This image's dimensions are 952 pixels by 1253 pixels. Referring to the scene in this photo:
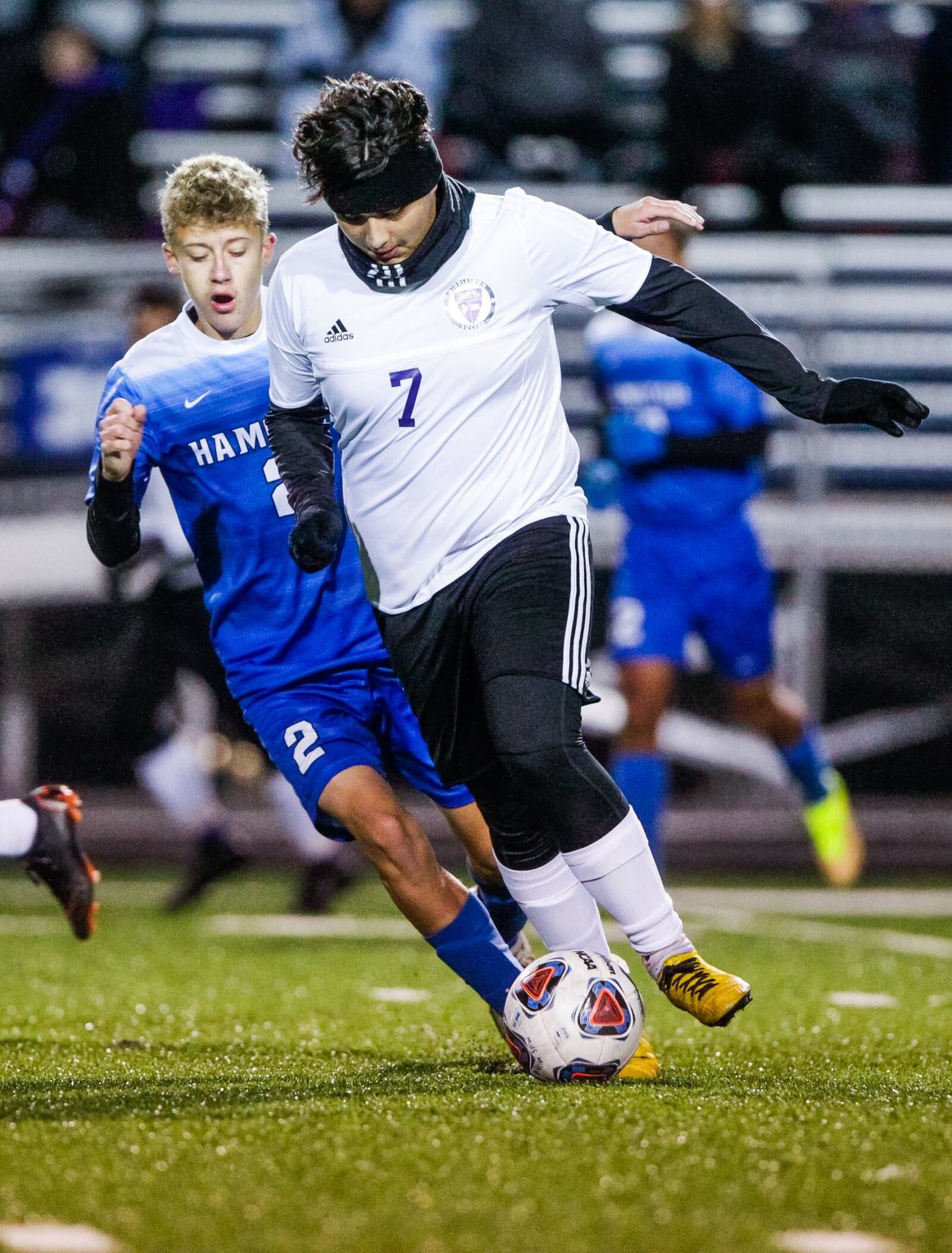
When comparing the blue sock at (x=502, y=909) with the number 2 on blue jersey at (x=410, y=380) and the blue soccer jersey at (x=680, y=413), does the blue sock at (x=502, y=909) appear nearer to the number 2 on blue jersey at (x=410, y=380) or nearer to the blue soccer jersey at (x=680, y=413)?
the number 2 on blue jersey at (x=410, y=380)

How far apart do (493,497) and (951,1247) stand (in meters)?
1.94

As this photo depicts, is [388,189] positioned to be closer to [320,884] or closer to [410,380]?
[410,380]

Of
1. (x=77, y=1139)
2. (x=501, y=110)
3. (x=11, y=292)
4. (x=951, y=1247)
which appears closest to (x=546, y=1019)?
(x=77, y=1139)

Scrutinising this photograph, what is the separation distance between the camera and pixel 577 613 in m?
4.16

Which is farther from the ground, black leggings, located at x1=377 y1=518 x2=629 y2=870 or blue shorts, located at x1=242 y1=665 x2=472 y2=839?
black leggings, located at x1=377 y1=518 x2=629 y2=870

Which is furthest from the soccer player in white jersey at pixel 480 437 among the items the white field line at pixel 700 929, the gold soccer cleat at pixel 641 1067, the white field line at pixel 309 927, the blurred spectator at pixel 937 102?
the blurred spectator at pixel 937 102

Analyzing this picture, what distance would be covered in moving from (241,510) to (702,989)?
158cm

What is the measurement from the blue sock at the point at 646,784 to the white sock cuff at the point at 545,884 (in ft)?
9.75

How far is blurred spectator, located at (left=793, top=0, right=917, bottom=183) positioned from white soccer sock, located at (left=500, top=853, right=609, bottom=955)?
28.1 ft

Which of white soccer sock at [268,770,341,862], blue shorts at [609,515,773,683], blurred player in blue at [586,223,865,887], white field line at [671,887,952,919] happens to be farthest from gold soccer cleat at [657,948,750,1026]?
white field line at [671,887,952,919]

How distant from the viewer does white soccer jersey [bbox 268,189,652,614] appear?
13.6ft

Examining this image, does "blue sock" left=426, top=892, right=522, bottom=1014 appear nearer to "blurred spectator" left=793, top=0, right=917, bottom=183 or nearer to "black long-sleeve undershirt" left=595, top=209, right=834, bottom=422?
"black long-sleeve undershirt" left=595, top=209, right=834, bottom=422

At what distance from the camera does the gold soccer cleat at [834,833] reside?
325 inches

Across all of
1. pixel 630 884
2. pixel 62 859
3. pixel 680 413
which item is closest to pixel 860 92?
pixel 680 413
